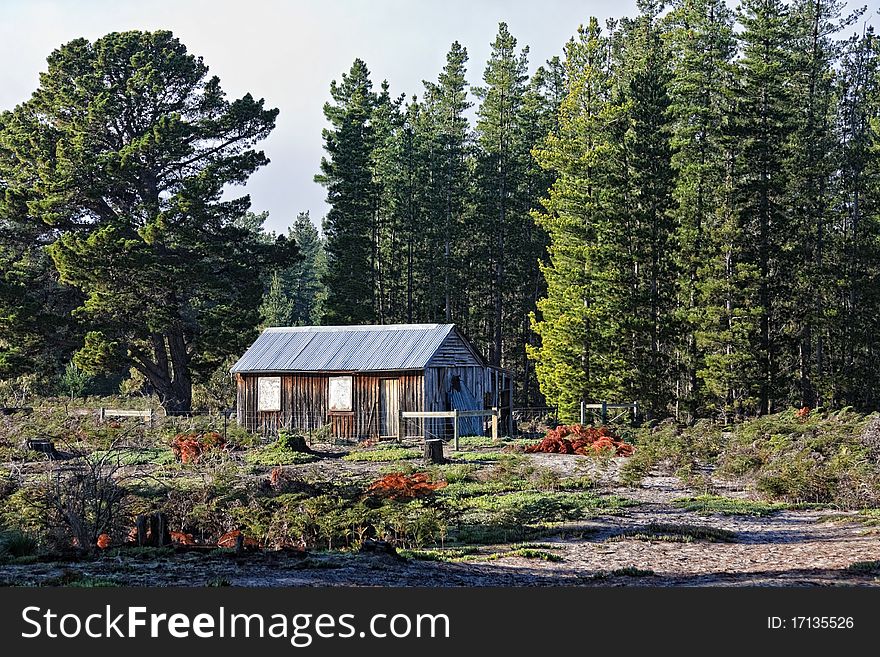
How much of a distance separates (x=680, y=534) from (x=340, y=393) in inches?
860

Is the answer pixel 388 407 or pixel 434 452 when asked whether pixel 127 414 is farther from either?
pixel 434 452

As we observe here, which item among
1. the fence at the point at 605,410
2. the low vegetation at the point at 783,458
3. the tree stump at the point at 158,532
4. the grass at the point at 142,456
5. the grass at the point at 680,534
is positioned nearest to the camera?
the tree stump at the point at 158,532

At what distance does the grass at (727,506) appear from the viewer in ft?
59.8

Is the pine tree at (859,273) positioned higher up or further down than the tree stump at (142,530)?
higher up

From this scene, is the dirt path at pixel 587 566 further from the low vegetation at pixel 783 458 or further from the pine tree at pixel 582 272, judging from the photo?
the pine tree at pixel 582 272

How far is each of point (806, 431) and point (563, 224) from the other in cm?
1597

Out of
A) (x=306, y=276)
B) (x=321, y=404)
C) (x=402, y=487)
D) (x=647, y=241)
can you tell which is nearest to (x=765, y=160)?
(x=647, y=241)

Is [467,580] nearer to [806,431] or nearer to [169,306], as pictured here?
[806,431]

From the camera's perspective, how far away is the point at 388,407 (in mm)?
35312

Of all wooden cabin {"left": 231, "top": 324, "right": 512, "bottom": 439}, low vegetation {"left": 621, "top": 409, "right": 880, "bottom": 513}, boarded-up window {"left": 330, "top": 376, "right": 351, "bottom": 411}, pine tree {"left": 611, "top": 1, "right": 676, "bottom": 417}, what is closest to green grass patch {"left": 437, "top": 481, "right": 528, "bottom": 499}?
low vegetation {"left": 621, "top": 409, "right": 880, "bottom": 513}

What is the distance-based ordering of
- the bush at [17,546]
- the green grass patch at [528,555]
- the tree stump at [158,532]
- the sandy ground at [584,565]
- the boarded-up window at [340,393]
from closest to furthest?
the sandy ground at [584,565]
the bush at [17,546]
the green grass patch at [528,555]
the tree stump at [158,532]
the boarded-up window at [340,393]

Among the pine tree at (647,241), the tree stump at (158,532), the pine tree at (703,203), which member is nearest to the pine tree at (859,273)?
the pine tree at (703,203)

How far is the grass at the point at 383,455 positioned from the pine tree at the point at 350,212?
26812mm

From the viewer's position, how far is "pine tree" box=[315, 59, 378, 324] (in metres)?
56.7
